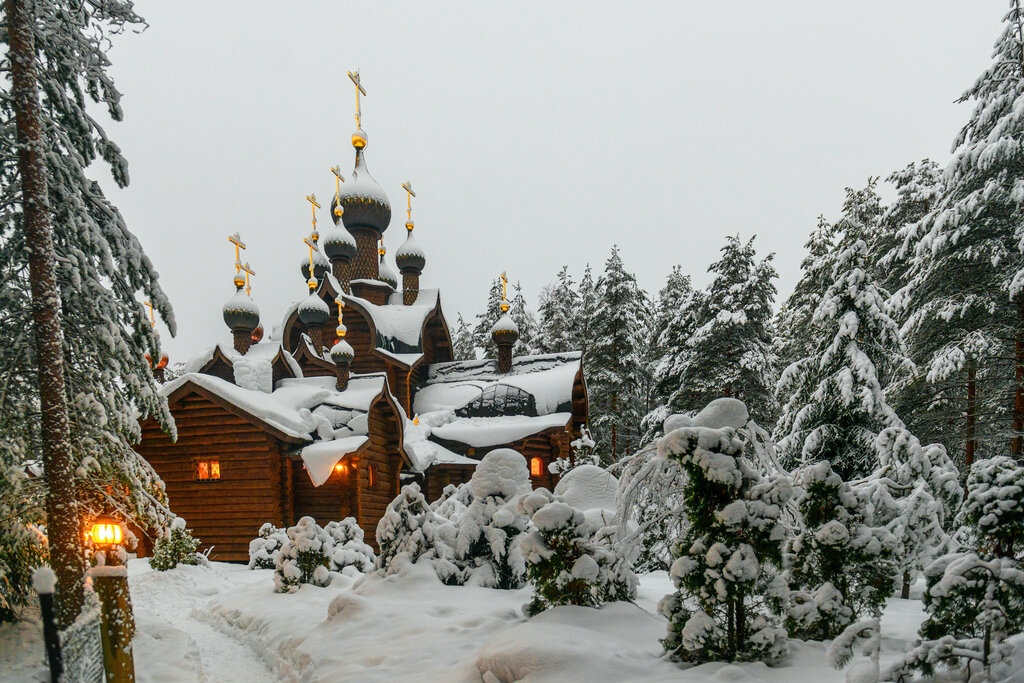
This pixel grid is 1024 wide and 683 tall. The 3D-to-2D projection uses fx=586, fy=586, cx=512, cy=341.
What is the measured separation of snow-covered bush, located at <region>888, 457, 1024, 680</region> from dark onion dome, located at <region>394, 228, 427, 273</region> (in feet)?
87.7

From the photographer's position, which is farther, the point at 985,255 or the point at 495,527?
the point at 985,255

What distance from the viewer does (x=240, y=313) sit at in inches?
888

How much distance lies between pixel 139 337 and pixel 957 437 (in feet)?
54.6

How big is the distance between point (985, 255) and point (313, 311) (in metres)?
21.9

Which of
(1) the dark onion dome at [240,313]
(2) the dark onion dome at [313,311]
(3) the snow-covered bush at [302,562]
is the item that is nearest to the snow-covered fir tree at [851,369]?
(3) the snow-covered bush at [302,562]

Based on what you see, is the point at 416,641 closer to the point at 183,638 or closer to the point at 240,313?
the point at 183,638

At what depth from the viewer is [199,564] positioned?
1416 centimetres

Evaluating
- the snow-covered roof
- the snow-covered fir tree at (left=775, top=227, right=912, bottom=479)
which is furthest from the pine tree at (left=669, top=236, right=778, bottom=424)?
the snow-covered fir tree at (left=775, top=227, right=912, bottom=479)

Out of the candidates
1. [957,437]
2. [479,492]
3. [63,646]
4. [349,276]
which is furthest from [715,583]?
[349,276]

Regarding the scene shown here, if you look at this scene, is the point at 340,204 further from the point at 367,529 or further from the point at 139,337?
the point at 139,337

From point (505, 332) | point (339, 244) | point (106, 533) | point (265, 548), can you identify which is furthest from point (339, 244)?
point (106, 533)

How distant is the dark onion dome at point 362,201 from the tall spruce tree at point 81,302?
21272mm

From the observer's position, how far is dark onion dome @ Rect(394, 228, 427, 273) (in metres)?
29.0

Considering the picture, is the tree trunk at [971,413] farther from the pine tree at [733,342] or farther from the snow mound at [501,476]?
the snow mound at [501,476]
